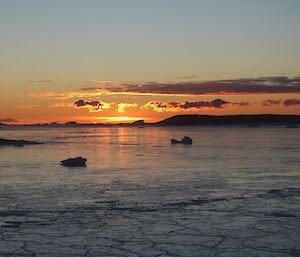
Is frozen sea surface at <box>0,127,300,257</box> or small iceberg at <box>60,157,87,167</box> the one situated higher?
frozen sea surface at <box>0,127,300,257</box>

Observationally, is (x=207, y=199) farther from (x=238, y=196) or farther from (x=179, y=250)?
(x=179, y=250)

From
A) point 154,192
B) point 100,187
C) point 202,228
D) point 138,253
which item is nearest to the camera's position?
point 138,253

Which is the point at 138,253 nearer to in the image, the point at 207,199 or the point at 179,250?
the point at 179,250

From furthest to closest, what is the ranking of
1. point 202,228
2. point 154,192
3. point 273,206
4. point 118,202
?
point 154,192 → point 118,202 → point 273,206 → point 202,228

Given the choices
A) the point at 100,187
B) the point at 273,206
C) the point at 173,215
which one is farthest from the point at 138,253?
the point at 100,187

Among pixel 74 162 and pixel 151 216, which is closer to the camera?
pixel 151 216

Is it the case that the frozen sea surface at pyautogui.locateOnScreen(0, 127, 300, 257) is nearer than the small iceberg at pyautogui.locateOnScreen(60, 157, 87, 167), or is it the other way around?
the frozen sea surface at pyautogui.locateOnScreen(0, 127, 300, 257)

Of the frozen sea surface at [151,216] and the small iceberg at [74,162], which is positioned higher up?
the frozen sea surface at [151,216]

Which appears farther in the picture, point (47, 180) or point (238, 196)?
point (47, 180)

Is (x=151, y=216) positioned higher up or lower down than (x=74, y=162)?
higher up

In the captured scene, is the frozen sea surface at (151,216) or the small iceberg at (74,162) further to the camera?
the small iceberg at (74,162)

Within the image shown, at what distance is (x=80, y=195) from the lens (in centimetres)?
1447

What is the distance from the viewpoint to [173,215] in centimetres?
1101

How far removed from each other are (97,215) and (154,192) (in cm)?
417
